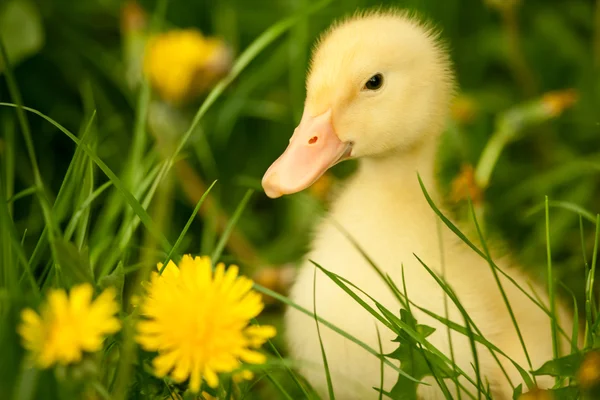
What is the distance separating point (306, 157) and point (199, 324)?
1.51 feet

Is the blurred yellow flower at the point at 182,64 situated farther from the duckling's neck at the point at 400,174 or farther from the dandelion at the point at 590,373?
the dandelion at the point at 590,373

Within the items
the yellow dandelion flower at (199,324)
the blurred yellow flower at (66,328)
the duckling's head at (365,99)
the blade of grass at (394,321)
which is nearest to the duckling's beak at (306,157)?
the duckling's head at (365,99)

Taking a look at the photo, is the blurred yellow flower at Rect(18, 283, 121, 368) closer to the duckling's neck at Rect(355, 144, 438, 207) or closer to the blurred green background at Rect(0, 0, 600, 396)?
the duckling's neck at Rect(355, 144, 438, 207)

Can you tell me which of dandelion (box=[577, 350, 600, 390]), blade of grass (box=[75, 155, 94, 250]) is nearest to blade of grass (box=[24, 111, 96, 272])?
blade of grass (box=[75, 155, 94, 250])

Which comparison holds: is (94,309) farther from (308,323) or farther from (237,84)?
(237,84)

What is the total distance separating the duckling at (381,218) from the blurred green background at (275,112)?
41 centimetres

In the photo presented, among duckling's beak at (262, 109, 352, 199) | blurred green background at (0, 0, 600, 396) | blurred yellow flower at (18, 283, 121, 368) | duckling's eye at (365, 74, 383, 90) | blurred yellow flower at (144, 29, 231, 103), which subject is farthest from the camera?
blurred green background at (0, 0, 600, 396)

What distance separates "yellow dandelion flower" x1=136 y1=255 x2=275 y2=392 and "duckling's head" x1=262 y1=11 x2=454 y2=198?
345 mm

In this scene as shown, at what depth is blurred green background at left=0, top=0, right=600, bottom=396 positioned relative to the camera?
1.97m

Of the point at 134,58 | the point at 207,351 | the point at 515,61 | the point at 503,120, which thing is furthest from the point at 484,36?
the point at 207,351

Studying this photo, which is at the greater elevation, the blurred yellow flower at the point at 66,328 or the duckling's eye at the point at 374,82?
the duckling's eye at the point at 374,82

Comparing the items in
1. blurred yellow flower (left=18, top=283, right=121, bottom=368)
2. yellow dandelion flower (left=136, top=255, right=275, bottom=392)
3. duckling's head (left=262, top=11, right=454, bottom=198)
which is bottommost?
blurred yellow flower (left=18, top=283, right=121, bottom=368)

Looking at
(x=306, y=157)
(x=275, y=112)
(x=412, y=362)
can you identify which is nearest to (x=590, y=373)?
(x=412, y=362)

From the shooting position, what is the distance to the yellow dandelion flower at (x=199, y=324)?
2.83 feet
